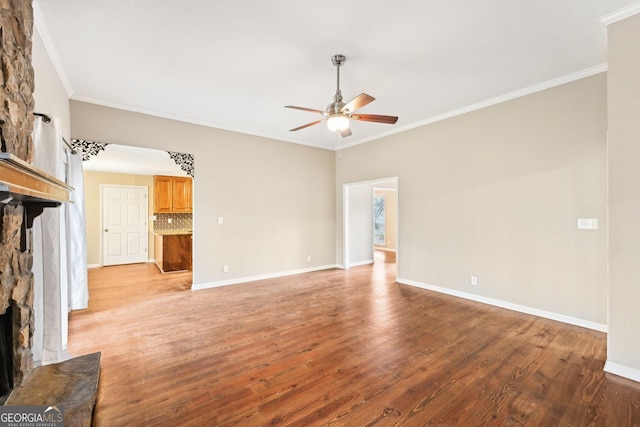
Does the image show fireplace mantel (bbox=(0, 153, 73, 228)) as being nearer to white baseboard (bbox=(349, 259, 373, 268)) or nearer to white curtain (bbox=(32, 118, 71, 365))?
white curtain (bbox=(32, 118, 71, 365))

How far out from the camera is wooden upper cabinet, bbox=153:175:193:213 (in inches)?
274

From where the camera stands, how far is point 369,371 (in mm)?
2295

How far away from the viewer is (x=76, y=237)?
3.48 metres

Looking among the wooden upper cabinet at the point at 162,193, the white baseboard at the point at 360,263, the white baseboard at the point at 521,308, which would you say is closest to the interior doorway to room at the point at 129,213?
the wooden upper cabinet at the point at 162,193

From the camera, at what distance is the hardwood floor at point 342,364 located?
5.97ft

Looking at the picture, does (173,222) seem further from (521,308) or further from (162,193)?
(521,308)

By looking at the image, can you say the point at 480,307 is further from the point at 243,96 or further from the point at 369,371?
the point at 243,96

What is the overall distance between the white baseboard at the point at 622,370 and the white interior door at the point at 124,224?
8804 millimetres

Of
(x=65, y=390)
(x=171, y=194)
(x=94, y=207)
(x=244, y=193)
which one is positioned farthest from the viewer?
(x=171, y=194)

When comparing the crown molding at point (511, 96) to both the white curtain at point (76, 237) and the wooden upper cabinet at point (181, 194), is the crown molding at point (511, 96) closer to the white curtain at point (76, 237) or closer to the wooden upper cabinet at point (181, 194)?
the white curtain at point (76, 237)

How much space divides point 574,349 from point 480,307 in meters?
1.18

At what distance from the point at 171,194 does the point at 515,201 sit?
729 centimetres

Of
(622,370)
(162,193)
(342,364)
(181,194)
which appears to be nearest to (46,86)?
(342,364)

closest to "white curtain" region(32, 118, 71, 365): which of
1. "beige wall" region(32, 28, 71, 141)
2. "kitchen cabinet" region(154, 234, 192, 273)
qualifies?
"beige wall" region(32, 28, 71, 141)
